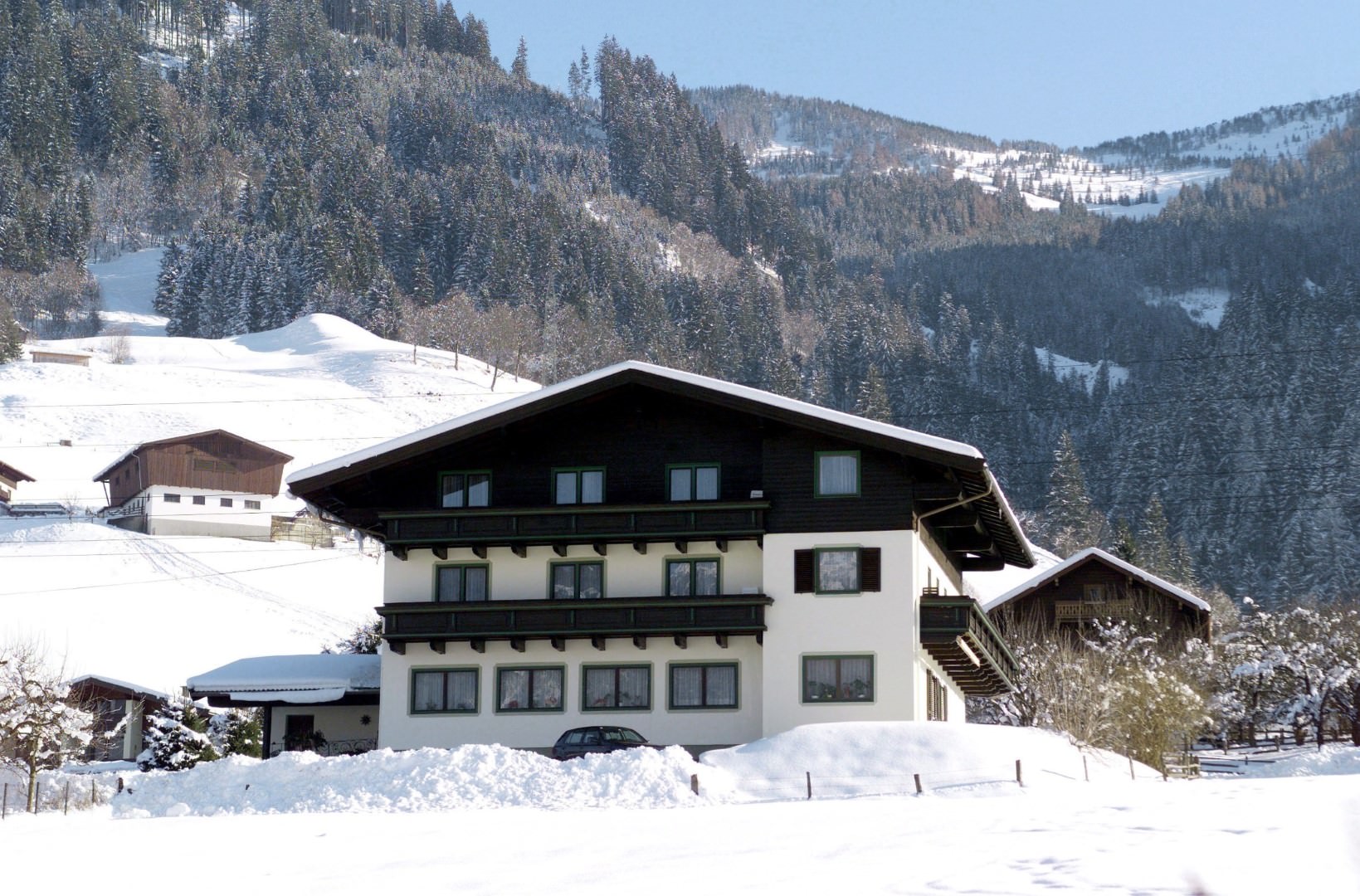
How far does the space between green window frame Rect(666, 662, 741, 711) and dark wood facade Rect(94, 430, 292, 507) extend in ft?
211

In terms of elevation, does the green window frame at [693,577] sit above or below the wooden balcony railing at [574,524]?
below

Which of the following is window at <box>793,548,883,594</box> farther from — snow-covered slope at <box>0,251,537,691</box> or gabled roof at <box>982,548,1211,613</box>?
snow-covered slope at <box>0,251,537,691</box>

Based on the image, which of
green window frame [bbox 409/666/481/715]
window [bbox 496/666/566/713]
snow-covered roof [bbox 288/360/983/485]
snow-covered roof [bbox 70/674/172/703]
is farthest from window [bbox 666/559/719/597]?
snow-covered roof [bbox 70/674/172/703]

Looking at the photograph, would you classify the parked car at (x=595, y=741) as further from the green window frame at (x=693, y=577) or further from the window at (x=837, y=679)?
the window at (x=837, y=679)

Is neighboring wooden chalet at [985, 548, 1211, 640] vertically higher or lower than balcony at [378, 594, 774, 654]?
higher

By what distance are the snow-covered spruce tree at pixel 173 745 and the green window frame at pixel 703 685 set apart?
14.2 meters

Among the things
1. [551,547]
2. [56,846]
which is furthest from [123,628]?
[56,846]

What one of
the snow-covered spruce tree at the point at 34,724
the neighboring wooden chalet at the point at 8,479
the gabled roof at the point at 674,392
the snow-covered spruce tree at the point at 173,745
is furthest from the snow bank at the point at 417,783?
the neighboring wooden chalet at the point at 8,479

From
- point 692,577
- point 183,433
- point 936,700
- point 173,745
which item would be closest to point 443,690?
point 692,577

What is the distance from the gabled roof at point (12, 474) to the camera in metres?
108

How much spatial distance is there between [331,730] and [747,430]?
1531cm

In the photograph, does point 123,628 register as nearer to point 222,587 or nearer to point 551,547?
point 222,587

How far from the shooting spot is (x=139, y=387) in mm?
139375

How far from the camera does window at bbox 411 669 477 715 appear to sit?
43.4 metres
